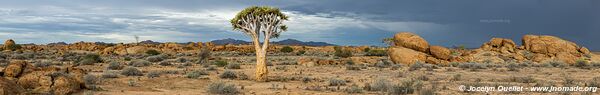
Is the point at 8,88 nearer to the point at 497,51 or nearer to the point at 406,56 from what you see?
the point at 406,56

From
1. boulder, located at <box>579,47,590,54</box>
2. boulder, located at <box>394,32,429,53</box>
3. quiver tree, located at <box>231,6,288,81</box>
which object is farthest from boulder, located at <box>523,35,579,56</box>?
quiver tree, located at <box>231,6,288,81</box>

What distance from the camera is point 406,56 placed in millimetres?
36000

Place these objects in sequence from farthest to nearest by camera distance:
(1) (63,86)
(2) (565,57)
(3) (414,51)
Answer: (2) (565,57) → (3) (414,51) → (1) (63,86)

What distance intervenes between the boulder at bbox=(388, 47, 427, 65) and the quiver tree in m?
17.6

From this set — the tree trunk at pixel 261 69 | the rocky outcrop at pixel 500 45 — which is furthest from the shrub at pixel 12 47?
the tree trunk at pixel 261 69

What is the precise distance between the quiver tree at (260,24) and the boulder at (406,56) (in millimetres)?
17570

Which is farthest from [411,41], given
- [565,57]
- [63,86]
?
[63,86]

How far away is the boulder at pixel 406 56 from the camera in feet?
117

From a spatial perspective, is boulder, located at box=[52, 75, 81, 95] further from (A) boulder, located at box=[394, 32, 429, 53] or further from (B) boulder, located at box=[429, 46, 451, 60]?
(A) boulder, located at box=[394, 32, 429, 53]

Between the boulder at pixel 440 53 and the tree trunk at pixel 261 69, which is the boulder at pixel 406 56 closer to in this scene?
the boulder at pixel 440 53

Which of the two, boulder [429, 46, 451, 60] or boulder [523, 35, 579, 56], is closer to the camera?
boulder [429, 46, 451, 60]

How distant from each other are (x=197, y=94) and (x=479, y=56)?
34391mm

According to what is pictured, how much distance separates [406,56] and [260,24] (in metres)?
18.6

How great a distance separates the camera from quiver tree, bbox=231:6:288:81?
19.2 metres
